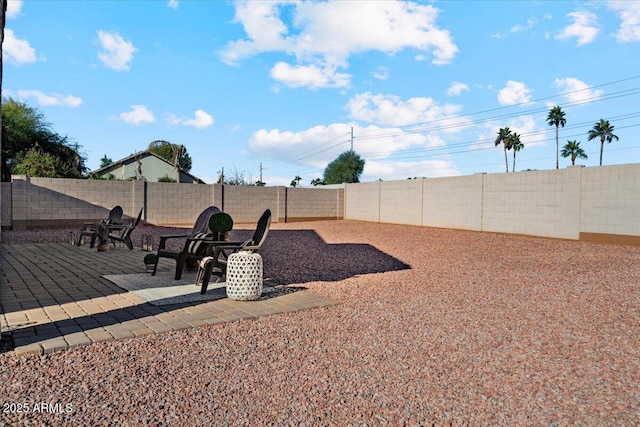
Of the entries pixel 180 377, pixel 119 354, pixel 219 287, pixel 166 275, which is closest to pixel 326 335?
pixel 180 377

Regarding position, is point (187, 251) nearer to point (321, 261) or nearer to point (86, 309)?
point (86, 309)

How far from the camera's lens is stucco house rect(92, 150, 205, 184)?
31.4 meters

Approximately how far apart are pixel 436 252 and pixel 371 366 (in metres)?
7.03

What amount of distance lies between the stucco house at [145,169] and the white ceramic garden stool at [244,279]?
92.3 feet

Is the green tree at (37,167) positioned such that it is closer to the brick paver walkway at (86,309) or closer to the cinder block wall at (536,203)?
the brick paver walkway at (86,309)

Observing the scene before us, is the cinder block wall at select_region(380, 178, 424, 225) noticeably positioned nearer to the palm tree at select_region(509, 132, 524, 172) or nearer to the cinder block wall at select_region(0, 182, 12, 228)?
the cinder block wall at select_region(0, 182, 12, 228)

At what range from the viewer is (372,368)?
106 inches

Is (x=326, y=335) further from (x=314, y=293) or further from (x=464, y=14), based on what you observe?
(x=464, y=14)

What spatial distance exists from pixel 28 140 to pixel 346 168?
27128 mm

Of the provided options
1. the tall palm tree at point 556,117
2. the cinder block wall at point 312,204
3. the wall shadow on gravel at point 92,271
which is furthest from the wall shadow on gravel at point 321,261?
the tall palm tree at point 556,117

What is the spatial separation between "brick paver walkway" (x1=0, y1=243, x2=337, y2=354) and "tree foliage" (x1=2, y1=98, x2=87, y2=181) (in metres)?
15.9

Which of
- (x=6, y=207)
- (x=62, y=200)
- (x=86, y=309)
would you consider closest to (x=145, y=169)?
(x=62, y=200)

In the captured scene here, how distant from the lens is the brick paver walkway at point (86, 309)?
10.3 feet

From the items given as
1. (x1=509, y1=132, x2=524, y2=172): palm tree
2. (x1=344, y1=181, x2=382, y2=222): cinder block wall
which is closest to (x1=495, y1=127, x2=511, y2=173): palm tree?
(x1=509, y1=132, x2=524, y2=172): palm tree
